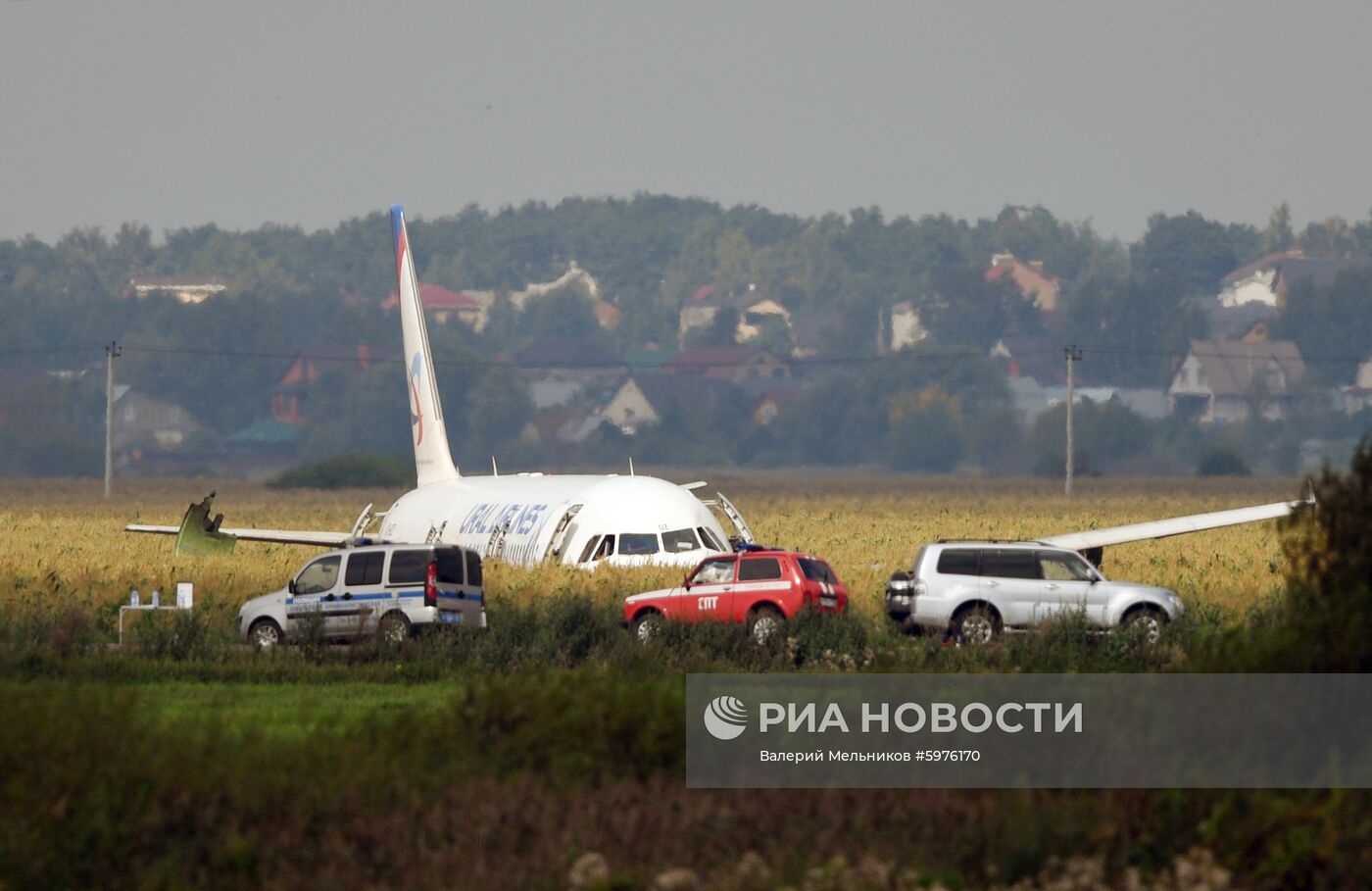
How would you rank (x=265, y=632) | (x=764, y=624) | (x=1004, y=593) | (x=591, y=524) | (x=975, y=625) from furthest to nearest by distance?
1. (x=591, y=524)
2. (x=1004, y=593)
3. (x=975, y=625)
4. (x=265, y=632)
5. (x=764, y=624)

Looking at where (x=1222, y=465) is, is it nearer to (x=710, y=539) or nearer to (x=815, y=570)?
(x=710, y=539)

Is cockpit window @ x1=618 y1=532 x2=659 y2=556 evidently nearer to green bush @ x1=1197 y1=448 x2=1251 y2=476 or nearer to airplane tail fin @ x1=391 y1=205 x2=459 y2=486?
airplane tail fin @ x1=391 y1=205 x2=459 y2=486

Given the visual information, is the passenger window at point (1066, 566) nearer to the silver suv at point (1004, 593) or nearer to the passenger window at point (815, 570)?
the silver suv at point (1004, 593)

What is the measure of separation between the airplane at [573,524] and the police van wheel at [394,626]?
6.07 metres

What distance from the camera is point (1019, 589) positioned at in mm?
30312

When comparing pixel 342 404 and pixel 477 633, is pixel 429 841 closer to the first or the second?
pixel 477 633

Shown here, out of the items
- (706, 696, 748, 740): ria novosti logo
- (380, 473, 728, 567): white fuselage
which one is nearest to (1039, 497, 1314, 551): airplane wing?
(380, 473, 728, 567): white fuselage

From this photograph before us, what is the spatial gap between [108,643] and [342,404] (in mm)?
172383

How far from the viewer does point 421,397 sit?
50281mm

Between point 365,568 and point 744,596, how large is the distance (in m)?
5.62

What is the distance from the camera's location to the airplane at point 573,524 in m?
36.5

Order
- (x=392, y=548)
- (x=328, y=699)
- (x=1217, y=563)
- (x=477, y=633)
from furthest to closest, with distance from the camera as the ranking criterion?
1. (x=1217, y=563)
2. (x=392, y=548)
3. (x=477, y=633)
4. (x=328, y=699)

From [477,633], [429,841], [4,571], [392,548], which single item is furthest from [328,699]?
[4,571]

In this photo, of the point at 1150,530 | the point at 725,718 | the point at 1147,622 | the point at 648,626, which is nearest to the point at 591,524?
the point at 648,626
